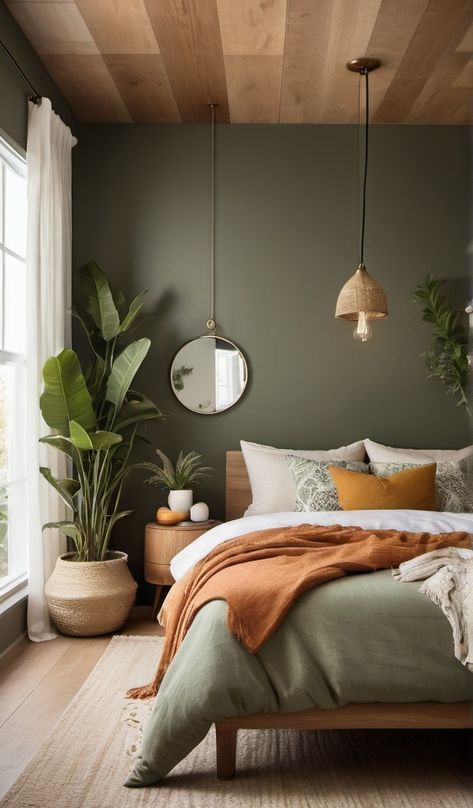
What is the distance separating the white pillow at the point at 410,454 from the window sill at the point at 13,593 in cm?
206

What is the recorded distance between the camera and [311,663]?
236cm

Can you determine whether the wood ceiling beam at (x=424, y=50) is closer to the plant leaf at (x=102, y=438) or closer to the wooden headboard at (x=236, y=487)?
the wooden headboard at (x=236, y=487)

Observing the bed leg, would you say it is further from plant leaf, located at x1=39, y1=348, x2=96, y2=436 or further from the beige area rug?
plant leaf, located at x1=39, y1=348, x2=96, y2=436

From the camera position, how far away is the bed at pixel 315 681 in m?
2.33

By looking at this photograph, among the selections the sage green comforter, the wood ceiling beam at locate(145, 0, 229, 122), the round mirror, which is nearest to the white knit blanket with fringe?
the sage green comforter

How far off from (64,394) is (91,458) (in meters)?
0.52

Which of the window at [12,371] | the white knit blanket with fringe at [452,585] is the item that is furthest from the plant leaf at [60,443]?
the white knit blanket with fringe at [452,585]

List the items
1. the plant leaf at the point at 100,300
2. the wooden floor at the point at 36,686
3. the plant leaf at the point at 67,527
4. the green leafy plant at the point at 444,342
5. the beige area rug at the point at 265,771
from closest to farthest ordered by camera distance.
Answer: the beige area rug at the point at 265,771, the wooden floor at the point at 36,686, the plant leaf at the point at 67,527, the plant leaf at the point at 100,300, the green leafy plant at the point at 444,342

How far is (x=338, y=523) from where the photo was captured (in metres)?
3.57

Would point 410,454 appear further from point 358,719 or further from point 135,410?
point 358,719

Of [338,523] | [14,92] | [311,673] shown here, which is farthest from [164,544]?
[14,92]

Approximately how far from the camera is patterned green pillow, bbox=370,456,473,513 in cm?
411

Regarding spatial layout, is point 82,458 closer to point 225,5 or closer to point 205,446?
point 205,446

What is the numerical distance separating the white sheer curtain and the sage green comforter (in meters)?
1.74
